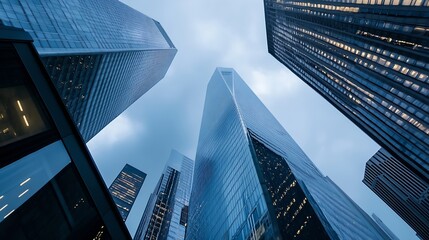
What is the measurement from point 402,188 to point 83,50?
521 feet

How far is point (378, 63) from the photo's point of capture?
7688cm

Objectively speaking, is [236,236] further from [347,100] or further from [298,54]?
[298,54]

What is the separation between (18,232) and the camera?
763cm

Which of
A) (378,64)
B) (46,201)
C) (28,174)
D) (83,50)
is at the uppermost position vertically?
(83,50)

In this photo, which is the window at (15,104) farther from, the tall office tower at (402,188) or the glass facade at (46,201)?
the tall office tower at (402,188)

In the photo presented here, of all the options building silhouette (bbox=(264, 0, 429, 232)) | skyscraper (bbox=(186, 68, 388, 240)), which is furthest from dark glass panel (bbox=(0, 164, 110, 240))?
building silhouette (bbox=(264, 0, 429, 232))

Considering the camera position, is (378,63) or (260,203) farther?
(378,63)

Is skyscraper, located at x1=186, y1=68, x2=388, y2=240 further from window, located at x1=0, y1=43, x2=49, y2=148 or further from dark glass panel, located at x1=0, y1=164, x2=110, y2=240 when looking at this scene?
window, located at x1=0, y1=43, x2=49, y2=148

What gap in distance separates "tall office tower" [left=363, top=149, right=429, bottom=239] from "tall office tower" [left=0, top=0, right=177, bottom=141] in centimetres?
13525

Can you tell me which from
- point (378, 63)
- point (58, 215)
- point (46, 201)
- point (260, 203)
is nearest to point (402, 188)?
point (378, 63)

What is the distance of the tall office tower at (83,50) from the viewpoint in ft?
176

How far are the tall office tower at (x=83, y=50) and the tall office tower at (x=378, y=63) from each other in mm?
66933

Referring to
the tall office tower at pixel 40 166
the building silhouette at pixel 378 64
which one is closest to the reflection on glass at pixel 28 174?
the tall office tower at pixel 40 166

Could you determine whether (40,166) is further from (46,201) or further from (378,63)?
(378,63)
